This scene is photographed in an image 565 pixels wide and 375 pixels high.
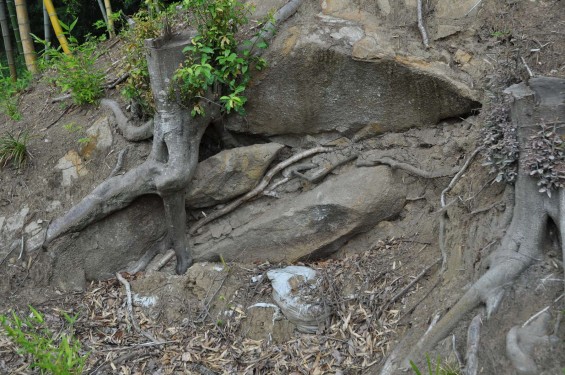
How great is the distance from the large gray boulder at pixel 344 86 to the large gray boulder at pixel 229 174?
346 mm

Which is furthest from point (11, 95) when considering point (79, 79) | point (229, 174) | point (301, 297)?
point (301, 297)

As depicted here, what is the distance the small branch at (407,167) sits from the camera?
526 centimetres

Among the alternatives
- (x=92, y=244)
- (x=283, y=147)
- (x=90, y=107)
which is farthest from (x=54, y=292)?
(x=283, y=147)

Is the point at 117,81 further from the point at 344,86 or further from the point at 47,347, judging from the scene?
the point at 47,347

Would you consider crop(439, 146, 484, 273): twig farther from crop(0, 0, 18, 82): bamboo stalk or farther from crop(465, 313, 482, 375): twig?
crop(0, 0, 18, 82): bamboo stalk

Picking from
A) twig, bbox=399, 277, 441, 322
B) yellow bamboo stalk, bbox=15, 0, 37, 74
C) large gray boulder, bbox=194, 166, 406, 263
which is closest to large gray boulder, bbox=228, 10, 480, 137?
large gray boulder, bbox=194, 166, 406, 263

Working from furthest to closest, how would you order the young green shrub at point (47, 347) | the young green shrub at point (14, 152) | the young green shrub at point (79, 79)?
the young green shrub at point (79, 79) → the young green shrub at point (14, 152) → the young green shrub at point (47, 347)

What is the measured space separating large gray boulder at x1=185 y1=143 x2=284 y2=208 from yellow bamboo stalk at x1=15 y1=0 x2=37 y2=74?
370 centimetres

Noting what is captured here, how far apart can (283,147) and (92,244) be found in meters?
1.96

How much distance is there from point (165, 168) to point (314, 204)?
135cm

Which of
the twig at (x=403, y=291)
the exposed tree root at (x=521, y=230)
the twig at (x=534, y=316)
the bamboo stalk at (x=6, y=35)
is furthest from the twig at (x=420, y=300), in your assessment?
the bamboo stalk at (x=6, y=35)

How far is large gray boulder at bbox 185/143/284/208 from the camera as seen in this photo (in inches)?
230

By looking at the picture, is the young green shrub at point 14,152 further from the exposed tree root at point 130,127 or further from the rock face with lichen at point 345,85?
the rock face with lichen at point 345,85

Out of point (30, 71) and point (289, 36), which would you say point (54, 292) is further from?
point (30, 71)
